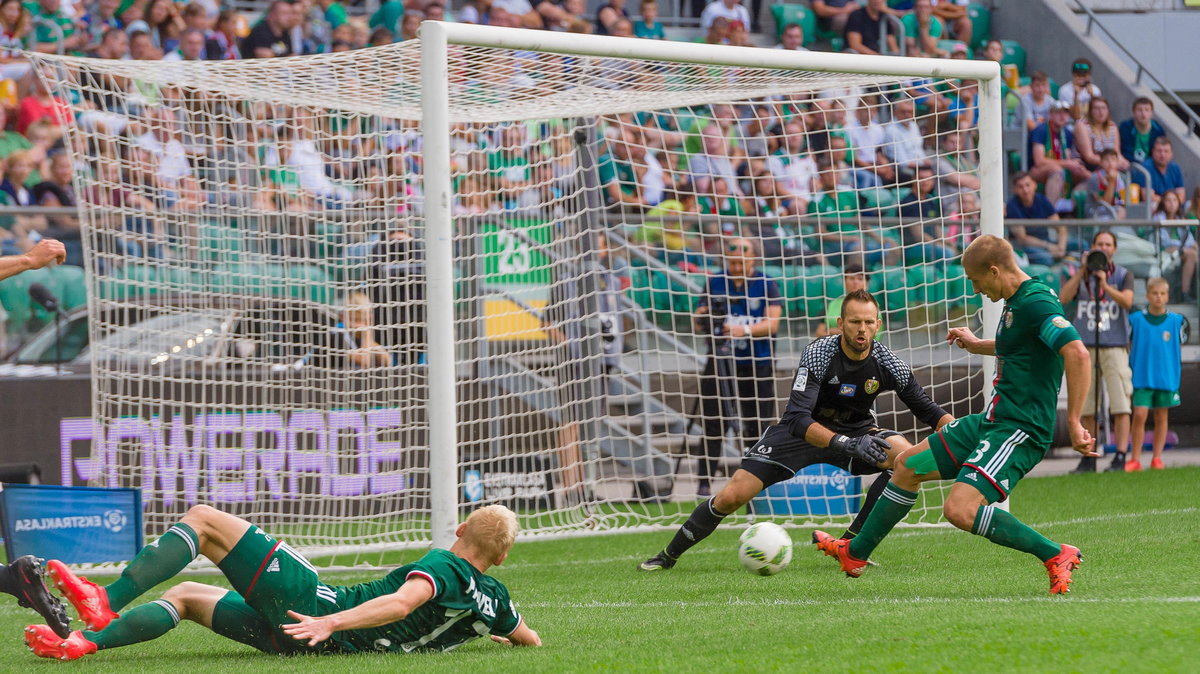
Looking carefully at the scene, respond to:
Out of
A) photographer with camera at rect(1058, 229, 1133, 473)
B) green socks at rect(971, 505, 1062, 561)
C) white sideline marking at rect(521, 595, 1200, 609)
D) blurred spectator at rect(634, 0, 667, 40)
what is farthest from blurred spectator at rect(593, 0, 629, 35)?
green socks at rect(971, 505, 1062, 561)

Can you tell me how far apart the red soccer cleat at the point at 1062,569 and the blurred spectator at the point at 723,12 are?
502 inches

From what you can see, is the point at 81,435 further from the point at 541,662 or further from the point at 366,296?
the point at 541,662

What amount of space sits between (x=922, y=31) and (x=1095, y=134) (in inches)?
103

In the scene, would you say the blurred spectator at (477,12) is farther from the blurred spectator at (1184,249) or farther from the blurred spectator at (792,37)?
the blurred spectator at (1184,249)

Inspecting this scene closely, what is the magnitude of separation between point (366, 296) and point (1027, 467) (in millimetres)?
5774

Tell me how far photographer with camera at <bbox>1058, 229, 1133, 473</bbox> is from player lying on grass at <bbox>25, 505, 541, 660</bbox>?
8.97m

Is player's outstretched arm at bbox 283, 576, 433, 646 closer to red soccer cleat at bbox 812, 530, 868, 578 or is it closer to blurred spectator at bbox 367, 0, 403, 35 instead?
red soccer cleat at bbox 812, 530, 868, 578

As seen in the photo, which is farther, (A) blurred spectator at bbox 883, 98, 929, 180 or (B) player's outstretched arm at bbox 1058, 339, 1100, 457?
(A) blurred spectator at bbox 883, 98, 929, 180

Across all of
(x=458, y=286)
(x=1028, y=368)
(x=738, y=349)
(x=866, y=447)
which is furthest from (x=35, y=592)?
(x=738, y=349)

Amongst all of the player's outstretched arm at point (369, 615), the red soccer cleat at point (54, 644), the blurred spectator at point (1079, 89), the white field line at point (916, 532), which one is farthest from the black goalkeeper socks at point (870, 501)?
the blurred spectator at point (1079, 89)

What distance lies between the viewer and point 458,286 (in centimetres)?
1095

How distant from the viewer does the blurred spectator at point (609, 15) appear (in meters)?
16.9

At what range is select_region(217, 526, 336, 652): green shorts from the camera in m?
5.12

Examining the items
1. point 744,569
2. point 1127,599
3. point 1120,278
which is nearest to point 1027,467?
point 1127,599
